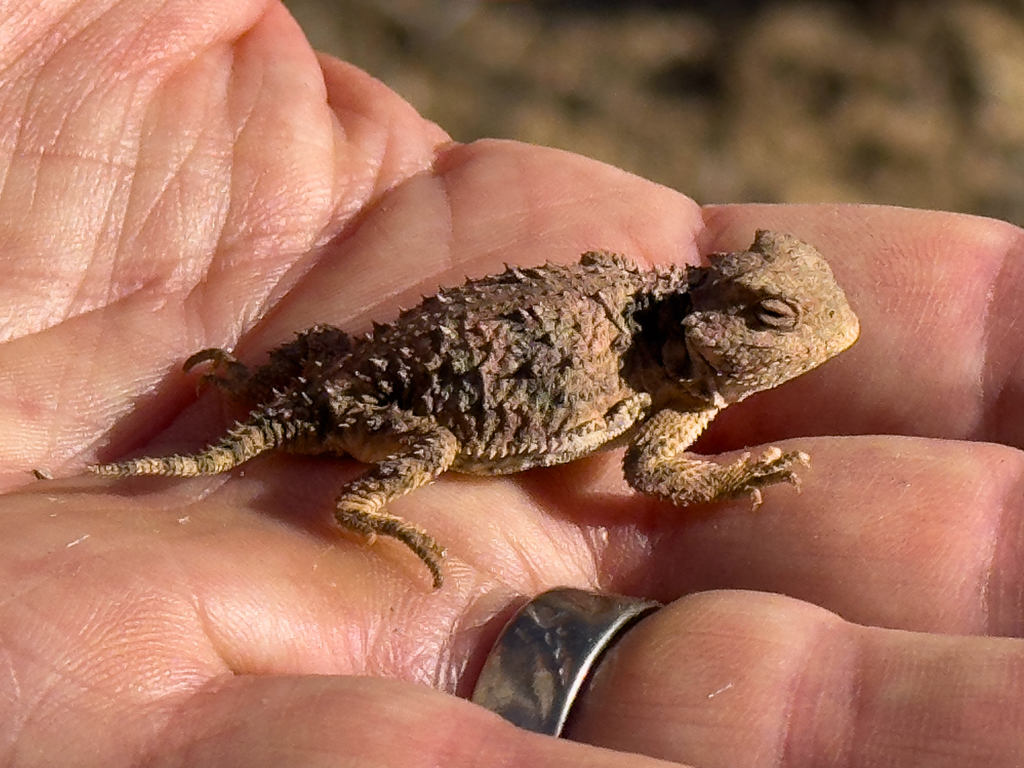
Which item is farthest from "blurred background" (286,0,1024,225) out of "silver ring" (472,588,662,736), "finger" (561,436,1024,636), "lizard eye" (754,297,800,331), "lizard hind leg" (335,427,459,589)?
"silver ring" (472,588,662,736)

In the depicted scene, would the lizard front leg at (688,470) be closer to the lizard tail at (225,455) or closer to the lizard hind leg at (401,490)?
the lizard hind leg at (401,490)

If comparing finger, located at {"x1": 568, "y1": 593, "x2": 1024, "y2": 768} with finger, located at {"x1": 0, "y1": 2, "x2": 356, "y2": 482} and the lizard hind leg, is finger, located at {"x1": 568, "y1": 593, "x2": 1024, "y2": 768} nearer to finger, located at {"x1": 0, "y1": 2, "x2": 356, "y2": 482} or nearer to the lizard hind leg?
the lizard hind leg

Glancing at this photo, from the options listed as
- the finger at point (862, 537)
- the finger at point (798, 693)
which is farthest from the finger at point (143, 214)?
the finger at point (798, 693)

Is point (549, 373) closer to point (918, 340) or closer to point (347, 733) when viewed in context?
point (918, 340)

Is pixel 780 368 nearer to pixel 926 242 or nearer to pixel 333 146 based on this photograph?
pixel 926 242

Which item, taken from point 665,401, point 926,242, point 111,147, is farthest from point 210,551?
point 926,242

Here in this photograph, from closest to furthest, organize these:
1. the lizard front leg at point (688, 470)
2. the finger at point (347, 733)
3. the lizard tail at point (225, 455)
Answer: the finger at point (347, 733) → the lizard tail at point (225, 455) → the lizard front leg at point (688, 470)
